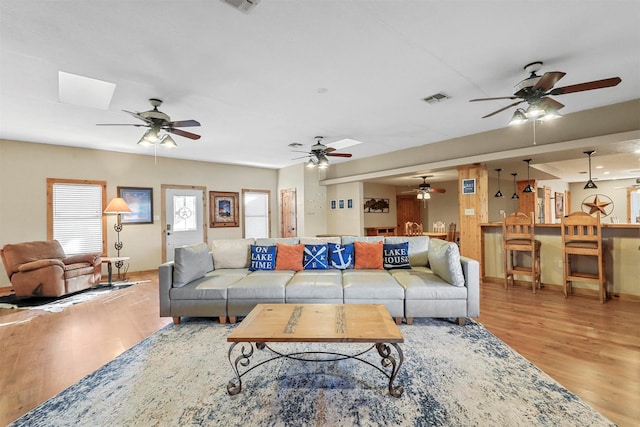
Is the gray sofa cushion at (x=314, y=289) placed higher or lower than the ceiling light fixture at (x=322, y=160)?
lower

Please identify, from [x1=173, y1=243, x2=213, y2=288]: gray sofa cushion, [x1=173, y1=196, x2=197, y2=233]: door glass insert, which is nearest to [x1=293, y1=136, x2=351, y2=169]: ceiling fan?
[x1=173, y1=243, x2=213, y2=288]: gray sofa cushion

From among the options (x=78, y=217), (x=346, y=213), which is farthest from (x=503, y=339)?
(x=78, y=217)

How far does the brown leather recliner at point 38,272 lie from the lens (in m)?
4.20

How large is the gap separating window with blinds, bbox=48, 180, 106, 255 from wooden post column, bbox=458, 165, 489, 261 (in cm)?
743

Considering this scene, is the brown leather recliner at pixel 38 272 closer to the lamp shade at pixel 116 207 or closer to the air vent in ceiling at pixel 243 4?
the lamp shade at pixel 116 207

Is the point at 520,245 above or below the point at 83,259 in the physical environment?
above

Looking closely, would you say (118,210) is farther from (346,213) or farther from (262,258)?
(346,213)

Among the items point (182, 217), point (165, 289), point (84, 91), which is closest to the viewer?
point (165, 289)

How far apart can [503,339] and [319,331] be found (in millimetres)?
1961

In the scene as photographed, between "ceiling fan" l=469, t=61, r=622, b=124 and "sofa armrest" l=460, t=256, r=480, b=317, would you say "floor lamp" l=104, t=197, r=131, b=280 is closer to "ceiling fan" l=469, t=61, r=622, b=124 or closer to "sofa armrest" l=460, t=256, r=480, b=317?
"sofa armrest" l=460, t=256, r=480, b=317

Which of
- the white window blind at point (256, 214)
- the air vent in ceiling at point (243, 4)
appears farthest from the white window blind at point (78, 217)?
the air vent in ceiling at point (243, 4)

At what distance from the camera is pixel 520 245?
4.50 metres

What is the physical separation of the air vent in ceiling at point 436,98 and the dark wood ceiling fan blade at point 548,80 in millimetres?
976

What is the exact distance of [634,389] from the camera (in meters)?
1.92
